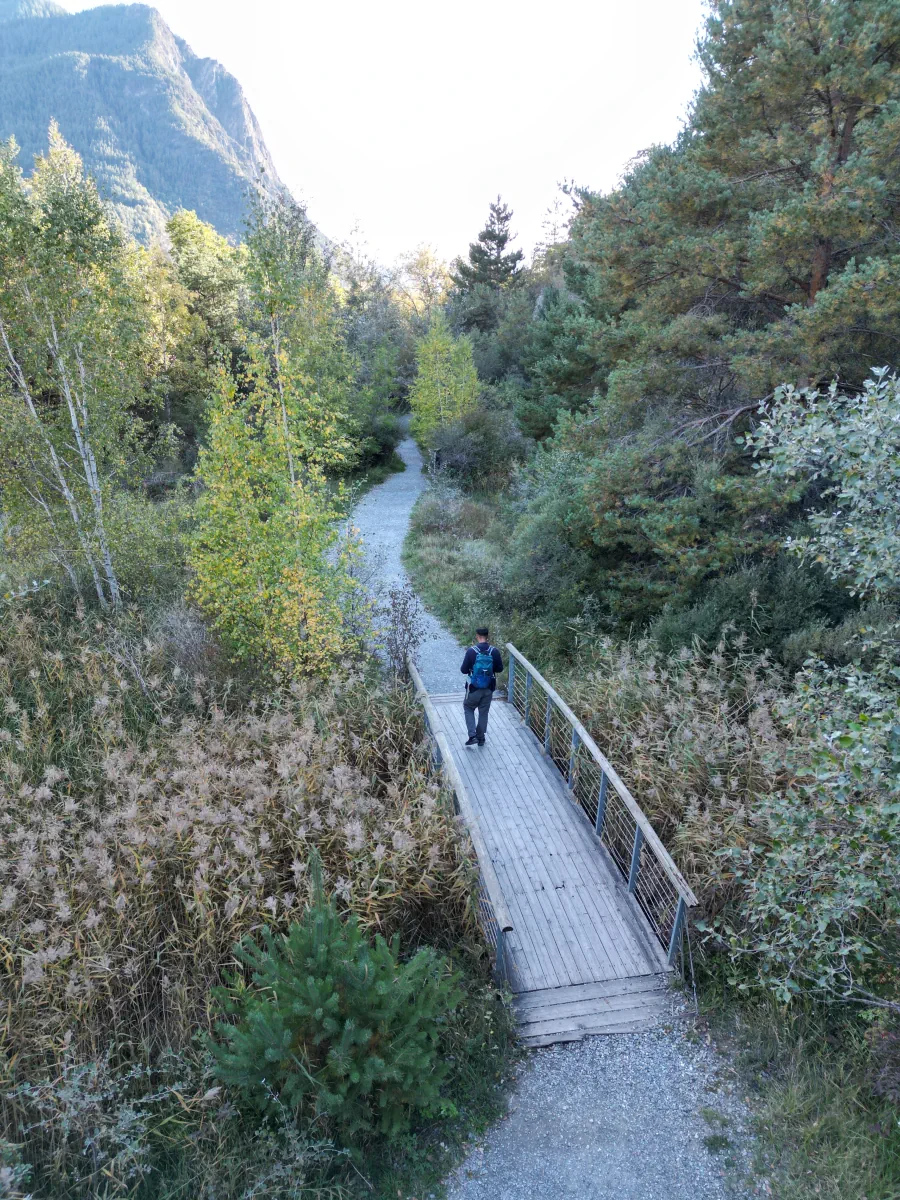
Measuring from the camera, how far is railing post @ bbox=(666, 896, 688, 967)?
16.3 feet

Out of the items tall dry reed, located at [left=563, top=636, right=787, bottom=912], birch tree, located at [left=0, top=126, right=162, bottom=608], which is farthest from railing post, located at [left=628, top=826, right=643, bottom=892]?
birch tree, located at [left=0, top=126, right=162, bottom=608]

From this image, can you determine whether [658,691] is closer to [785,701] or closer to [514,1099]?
[785,701]

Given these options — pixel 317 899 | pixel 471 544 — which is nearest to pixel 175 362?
pixel 471 544

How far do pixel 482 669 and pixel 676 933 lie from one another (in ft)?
11.0

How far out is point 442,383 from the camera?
26188 millimetres

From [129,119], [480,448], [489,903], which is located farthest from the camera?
[129,119]

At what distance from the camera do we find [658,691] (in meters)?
7.79

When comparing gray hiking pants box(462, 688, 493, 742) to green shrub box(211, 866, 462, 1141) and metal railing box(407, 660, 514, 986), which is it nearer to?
metal railing box(407, 660, 514, 986)

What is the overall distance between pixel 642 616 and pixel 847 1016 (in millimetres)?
6923

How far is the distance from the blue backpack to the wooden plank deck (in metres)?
1.10

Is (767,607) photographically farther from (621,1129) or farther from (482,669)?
(621,1129)

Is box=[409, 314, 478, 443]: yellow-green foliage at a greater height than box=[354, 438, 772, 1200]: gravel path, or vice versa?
box=[409, 314, 478, 443]: yellow-green foliage

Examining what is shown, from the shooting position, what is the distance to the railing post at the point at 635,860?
563 cm

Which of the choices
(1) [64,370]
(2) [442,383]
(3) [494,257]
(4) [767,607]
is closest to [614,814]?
(4) [767,607]
